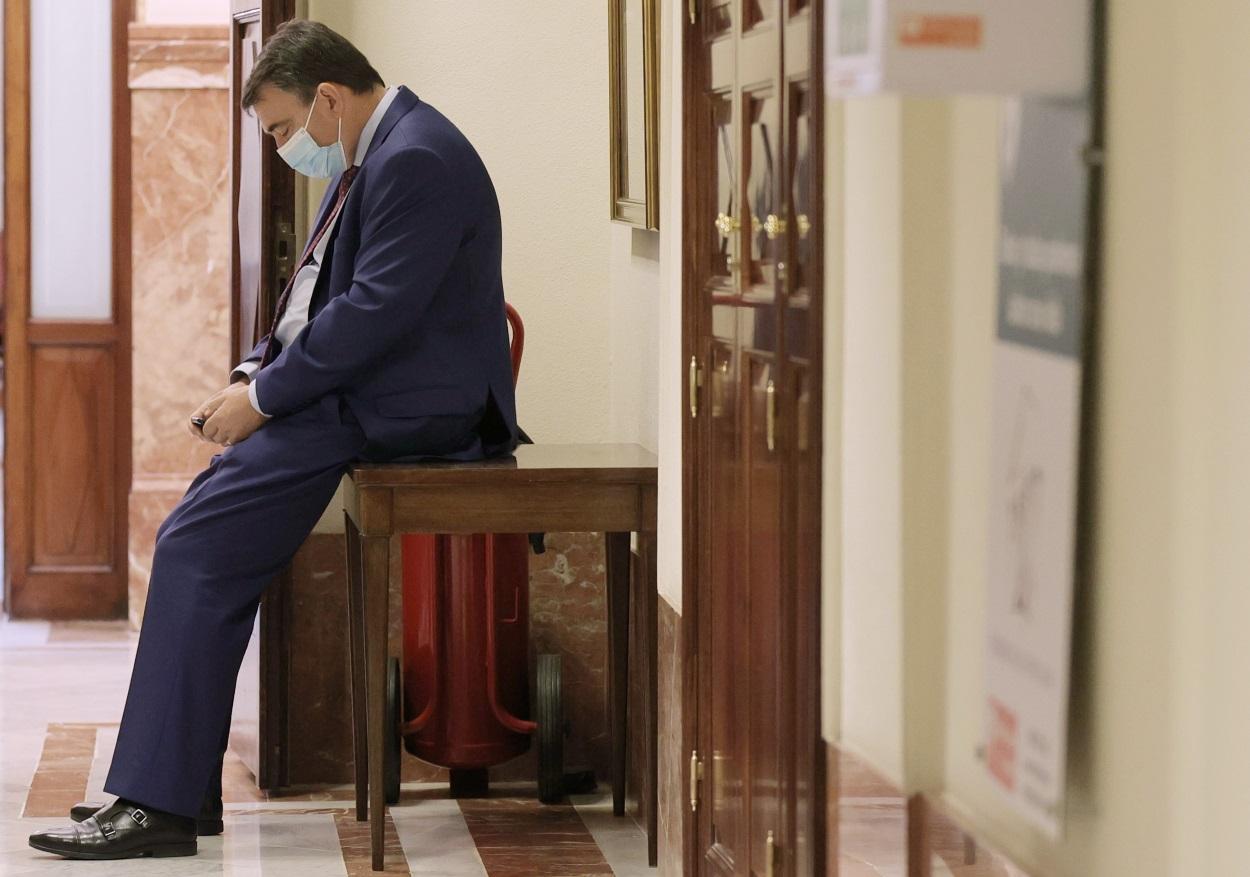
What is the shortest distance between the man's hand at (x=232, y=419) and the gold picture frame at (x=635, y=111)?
36.5 inches

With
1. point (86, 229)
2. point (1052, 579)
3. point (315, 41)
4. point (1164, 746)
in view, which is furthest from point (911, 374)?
point (86, 229)

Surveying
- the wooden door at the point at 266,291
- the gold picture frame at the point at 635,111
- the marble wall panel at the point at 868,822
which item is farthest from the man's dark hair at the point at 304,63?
the marble wall panel at the point at 868,822

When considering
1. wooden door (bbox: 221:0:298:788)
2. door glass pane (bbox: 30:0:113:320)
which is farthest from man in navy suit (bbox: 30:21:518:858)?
door glass pane (bbox: 30:0:113:320)

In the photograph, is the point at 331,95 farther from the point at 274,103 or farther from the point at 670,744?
the point at 670,744

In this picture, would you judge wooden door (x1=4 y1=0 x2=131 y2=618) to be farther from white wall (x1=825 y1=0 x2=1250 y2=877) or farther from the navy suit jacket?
white wall (x1=825 y1=0 x2=1250 y2=877)

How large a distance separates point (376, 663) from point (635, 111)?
1366 millimetres

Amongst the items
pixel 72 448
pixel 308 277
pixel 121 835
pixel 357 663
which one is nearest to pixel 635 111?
pixel 308 277

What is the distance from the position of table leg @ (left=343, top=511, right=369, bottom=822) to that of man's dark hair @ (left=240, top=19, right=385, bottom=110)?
976 mm

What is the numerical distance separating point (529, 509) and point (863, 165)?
189cm

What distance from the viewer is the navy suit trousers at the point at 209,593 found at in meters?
4.05

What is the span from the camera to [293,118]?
421 cm

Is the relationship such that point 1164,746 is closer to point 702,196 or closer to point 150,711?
point 702,196

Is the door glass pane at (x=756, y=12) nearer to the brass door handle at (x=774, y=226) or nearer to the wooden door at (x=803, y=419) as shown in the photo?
the wooden door at (x=803, y=419)

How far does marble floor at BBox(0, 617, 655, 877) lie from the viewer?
409 cm
